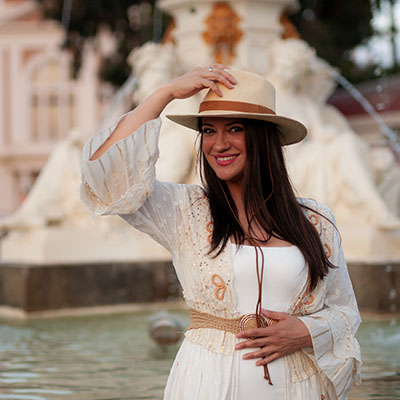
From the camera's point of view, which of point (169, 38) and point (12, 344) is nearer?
point (12, 344)

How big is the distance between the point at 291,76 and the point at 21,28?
36083 mm

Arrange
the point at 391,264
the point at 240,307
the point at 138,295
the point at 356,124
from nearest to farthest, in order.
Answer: the point at 240,307, the point at 391,264, the point at 138,295, the point at 356,124

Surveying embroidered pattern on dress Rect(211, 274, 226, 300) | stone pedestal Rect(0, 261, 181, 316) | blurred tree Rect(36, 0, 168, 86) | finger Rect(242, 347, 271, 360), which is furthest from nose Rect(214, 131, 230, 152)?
blurred tree Rect(36, 0, 168, 86)

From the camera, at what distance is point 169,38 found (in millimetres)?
9805

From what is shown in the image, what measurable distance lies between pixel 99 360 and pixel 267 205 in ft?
9.35

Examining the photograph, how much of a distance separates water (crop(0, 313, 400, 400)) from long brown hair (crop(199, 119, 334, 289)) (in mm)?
1615

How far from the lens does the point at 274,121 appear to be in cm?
283

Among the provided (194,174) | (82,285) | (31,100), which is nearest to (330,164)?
(194,174)

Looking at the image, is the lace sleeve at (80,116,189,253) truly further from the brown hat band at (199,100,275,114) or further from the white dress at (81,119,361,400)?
the brown hat band at (199,100,275,114)

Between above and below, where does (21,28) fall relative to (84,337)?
above

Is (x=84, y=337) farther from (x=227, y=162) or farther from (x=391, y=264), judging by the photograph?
(x=227, y=162)

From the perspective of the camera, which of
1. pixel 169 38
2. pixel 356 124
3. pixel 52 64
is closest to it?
pixel 169 38

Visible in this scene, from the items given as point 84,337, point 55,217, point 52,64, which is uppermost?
point 52,64

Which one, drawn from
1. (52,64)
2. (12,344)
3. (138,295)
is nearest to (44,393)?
(12,344)
